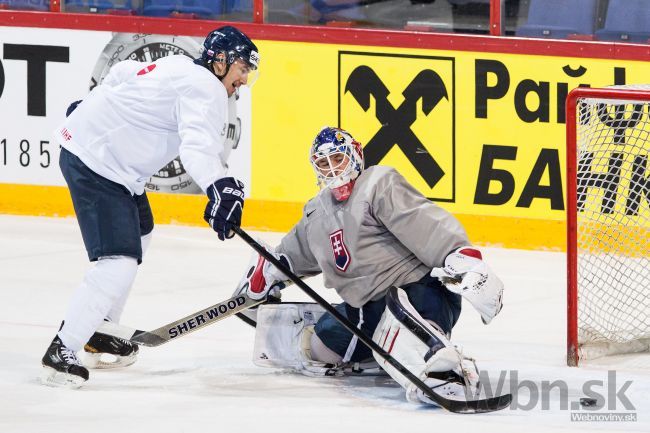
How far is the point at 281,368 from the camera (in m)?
5.13

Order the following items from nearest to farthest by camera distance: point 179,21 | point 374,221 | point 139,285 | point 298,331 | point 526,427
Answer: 1. point 526,427
2. point 374,221
3. point 298,331
4. point 139,285
5. point 179,21

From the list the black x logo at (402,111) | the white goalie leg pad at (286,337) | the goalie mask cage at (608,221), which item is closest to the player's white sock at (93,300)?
the white goalie leg pad at (286,337)

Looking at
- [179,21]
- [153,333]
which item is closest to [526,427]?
[153,333]

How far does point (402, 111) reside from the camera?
723cm

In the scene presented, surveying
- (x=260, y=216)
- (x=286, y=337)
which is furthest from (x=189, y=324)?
(x=260, y=216)

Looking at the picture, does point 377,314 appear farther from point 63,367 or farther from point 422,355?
point 63,367

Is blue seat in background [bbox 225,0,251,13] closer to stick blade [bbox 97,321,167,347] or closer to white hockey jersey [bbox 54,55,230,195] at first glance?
white hockey jersey [bbox 54,55,230,195]

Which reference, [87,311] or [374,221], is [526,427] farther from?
[87,311]

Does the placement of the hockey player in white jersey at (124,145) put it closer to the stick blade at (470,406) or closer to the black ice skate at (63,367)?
the black ice skate at (63,367)

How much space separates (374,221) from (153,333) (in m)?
0.84

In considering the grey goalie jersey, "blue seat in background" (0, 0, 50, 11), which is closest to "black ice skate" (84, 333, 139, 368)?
the grey goalie jersey

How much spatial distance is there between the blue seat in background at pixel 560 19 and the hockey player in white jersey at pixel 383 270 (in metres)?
2.47

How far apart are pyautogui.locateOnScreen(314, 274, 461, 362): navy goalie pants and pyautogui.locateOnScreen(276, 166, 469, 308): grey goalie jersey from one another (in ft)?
0.13

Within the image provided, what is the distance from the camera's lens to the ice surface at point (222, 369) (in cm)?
445
